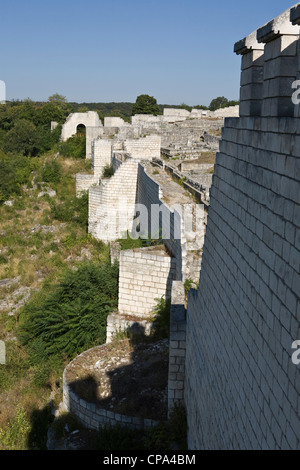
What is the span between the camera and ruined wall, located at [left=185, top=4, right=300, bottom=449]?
2.51m

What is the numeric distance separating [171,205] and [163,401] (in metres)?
5.15

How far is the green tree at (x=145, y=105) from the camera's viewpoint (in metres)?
49.3

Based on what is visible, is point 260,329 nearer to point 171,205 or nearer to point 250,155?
point 250,155

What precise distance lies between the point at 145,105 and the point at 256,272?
49.2 meters

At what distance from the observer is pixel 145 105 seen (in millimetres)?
50094

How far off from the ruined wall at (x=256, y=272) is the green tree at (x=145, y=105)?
153ft

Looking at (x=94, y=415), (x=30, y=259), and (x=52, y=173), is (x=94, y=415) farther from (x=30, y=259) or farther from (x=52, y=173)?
(x=52, y=173)

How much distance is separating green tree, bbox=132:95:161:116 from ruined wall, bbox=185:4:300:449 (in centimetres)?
4652

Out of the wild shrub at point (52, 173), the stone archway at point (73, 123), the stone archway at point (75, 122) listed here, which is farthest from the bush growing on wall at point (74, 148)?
the wild shrub at point (52, 173)

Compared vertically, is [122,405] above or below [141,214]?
below

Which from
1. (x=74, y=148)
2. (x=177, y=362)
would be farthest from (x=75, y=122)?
(x=177, y=362)
